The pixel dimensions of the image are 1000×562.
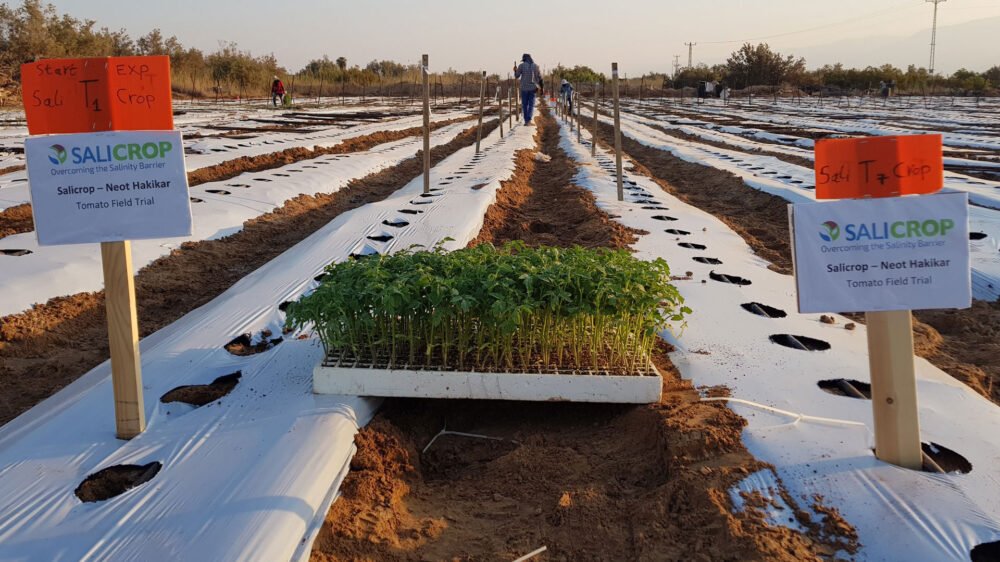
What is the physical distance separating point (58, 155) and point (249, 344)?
1.45m

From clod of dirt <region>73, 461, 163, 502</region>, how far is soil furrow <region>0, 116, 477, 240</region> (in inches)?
130

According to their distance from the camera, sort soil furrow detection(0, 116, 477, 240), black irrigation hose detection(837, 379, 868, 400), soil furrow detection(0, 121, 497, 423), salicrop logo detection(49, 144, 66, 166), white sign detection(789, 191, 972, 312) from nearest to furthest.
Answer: white sign detection(789, 191, 972, 312) < salicrop logo detection(49, 144, 66, 166) < black irrigation hose detection(837, 379, 868, 400) < soil furrow detection(0, 121, 497, 423) < soil furrow detection(0, 116, 477, 240)

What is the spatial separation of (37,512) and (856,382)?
3144 millimetres

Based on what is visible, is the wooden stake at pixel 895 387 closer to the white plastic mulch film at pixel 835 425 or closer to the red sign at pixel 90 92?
the white plastic mulch film at pixel 835 425

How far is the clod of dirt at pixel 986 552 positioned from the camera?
1889 millimetres

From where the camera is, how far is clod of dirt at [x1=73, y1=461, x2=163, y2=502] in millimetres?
2266

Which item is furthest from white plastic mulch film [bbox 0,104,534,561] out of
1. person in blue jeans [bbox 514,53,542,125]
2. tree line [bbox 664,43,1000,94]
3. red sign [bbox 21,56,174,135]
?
tree line [bbox 664,43,1000,94]

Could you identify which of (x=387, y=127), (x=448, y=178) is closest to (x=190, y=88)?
(x=387, y=127)

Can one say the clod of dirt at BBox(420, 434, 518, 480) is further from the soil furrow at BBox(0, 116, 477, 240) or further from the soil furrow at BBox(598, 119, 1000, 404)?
the soil furrow at BBox(0, 116, 477, 240)

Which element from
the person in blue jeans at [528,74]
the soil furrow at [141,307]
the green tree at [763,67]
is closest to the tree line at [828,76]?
the green tree at [763,67]

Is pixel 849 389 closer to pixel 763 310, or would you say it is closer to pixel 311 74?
pixel 763 310

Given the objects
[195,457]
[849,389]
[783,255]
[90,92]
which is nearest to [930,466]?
[849,389]

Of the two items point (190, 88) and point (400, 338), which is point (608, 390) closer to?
point (400, 338)

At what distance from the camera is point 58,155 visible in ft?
8.10
